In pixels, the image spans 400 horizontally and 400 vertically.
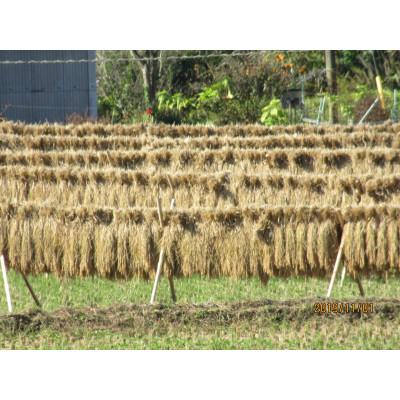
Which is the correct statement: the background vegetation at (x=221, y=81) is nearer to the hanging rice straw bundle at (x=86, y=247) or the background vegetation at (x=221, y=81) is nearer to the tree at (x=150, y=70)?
the tree at (x=150, y=70)

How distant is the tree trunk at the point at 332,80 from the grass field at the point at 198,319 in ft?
7.88

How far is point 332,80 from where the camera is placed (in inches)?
399

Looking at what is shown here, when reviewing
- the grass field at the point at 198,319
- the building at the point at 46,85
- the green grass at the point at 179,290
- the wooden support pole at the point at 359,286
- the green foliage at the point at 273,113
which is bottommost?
the grass field at the point at 198,319

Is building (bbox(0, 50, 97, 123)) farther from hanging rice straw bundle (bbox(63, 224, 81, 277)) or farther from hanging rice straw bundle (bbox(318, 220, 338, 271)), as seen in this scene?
hanging rice straw bundle (bbox(318, 220, 338, 271))

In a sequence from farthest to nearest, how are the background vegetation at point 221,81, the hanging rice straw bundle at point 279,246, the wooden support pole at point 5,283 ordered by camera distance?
the background vegetation at point 221,81 → the wooden support pole at point 5,283 → the hanging rice straw bundle at point 279,246

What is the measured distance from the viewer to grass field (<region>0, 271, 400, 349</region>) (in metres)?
7.91

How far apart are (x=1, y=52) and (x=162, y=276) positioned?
260 cm

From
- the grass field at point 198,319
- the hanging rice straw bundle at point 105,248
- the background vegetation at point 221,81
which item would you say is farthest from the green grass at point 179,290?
Answer: the background vegetation at point 221,81

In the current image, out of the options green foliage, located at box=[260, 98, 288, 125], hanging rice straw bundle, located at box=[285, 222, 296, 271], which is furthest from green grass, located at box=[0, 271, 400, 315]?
green foliage, located at box=[260, 98, 288, 125]

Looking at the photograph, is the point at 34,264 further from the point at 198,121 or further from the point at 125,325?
the point at 198,121

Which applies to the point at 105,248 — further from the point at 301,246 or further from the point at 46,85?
the point at 46,85

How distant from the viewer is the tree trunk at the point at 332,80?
9.66 metres

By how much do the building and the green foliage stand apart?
2.15 m

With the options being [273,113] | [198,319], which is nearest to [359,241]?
[198,319]
